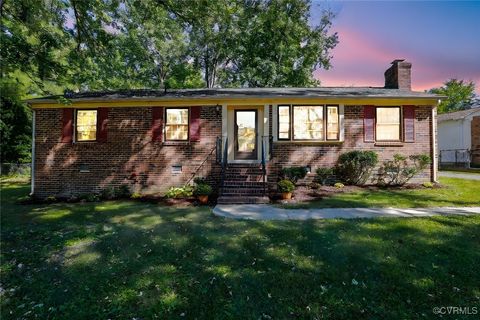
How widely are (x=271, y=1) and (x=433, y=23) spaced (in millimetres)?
16284

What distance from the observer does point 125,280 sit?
12.6 feet

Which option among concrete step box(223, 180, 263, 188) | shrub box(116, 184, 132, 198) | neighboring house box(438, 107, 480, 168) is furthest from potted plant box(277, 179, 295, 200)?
neighboring house box(438, 107, 480, 168)

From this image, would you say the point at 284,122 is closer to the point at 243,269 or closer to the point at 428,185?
the point at 428,185

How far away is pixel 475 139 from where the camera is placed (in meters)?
20.5

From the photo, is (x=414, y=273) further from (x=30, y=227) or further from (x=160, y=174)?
(x=160, y=174)

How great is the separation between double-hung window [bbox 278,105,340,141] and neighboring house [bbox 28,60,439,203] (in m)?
0.04

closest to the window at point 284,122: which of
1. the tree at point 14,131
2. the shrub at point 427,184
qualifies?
the shrub at point 427,184

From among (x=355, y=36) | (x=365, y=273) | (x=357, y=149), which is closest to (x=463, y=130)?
(x=355, y=36)

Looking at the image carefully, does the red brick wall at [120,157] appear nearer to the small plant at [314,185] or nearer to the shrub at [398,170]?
the small plant at [314,185]

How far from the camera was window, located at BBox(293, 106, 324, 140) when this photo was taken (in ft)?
34.4

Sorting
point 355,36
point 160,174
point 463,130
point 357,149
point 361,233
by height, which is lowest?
point 361,233

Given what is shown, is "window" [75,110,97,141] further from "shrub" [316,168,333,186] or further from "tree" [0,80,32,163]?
"tree" [0,80,32,163]

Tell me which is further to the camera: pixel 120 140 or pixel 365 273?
pixel 120 140

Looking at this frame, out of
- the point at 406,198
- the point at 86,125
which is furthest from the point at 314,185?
the point at 86,125
